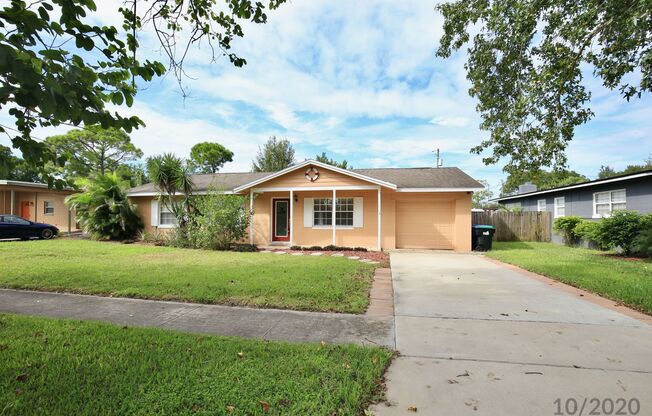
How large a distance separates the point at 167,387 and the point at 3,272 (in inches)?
306

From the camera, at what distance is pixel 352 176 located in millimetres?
13773

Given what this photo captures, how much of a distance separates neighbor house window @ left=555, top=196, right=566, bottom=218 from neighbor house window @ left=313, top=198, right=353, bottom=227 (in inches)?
467

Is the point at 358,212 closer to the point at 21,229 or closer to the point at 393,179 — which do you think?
the point at 393,179

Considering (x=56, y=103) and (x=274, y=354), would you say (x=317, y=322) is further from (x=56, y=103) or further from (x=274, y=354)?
(x=56, y=103)

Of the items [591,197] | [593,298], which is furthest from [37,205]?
[591,197]

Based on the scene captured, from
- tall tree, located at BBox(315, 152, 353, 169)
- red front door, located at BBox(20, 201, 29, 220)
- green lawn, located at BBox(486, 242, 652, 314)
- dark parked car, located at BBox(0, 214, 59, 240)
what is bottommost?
green lawn, located at BBox(486, 242, 652, 314)

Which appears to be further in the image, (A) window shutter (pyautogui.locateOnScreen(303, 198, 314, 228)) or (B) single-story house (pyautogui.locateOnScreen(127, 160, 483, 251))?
(A) window shutter (pyautogui.locateOnScreen(303, 198, 314, 228))

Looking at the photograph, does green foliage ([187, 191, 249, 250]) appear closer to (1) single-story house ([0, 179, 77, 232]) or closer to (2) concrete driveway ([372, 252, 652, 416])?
(2) concrete driveway ([372, 252, 652, 416])

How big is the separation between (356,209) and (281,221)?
12.0 ft

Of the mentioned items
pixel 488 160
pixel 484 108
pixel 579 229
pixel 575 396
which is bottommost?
pixel 575 396

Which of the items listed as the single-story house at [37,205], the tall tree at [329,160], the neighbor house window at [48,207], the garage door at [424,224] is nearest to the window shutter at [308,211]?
the garage door at [424,224]

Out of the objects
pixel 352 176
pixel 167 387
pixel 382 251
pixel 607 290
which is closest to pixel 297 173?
pixel 352 176

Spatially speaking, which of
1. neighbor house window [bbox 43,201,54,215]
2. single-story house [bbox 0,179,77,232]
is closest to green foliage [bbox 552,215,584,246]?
single-story house [bbox 0,179,77,232]

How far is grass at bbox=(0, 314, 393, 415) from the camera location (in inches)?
101
